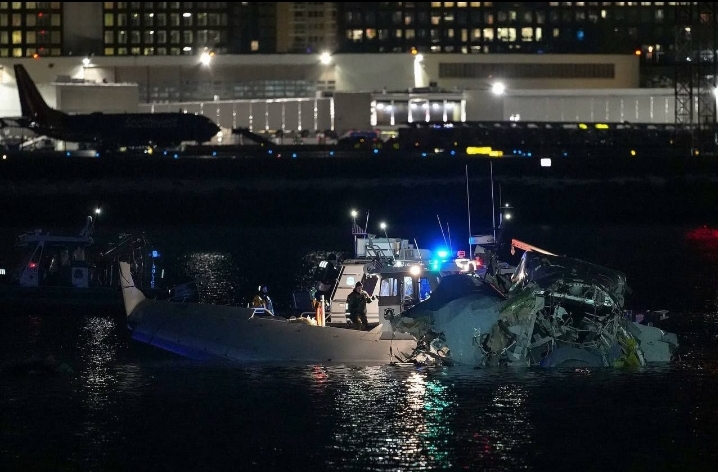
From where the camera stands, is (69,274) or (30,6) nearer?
(69,274)

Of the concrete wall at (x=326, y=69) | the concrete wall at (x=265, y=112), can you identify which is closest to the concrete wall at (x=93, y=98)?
the concrete wall at (x=265, y=112)

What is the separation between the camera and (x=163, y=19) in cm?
18238

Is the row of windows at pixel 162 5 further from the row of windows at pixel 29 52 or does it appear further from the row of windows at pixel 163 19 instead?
the row of windows at pixel 29 52

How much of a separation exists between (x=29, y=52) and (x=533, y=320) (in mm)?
147457

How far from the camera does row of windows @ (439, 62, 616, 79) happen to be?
491 ft

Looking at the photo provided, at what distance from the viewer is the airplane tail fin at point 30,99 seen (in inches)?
5002

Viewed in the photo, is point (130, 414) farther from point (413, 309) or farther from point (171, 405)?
point (413, 309)

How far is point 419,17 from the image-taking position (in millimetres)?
184000

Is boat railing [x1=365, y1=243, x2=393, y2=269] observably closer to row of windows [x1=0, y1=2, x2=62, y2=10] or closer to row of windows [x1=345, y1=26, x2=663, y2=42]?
row of windows [x1=0, y1=2, x2=62, y2=10]

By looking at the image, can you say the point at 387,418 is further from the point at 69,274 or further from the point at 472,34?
the point at 472,34

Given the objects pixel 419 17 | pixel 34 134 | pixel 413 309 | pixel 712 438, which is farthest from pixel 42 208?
pixel 419 17

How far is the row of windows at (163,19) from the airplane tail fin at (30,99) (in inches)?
2004

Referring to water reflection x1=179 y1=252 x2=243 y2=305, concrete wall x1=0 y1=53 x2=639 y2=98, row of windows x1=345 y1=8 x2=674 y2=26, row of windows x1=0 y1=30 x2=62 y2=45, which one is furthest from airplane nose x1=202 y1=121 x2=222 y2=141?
water reflection x1=179 y1=252 x2=243 y2=305

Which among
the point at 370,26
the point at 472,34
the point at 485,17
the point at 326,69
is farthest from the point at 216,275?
the point at 485,17
